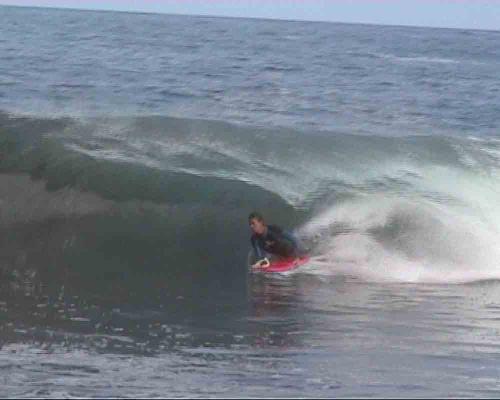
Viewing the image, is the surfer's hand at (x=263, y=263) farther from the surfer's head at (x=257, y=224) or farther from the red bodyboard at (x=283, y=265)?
the surfer's head at (x=257, y=224)

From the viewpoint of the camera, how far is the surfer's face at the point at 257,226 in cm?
1353

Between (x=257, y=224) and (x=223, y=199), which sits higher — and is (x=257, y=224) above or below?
below

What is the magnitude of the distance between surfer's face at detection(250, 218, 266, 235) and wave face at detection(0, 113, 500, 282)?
707mm

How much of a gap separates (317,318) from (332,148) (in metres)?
7.72

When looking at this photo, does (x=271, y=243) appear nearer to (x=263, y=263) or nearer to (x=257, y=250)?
(x=257, y=250)

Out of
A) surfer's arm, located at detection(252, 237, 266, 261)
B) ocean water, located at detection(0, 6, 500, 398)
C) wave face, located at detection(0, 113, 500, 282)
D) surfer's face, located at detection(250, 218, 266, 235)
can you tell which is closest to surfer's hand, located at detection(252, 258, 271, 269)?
surfer's arm, located at detection(252, 237, 266, 261)

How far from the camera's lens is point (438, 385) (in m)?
8.43

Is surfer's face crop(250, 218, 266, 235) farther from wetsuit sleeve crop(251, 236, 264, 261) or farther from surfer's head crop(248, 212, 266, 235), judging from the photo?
wetsuit sleeve crop(251, 236, 264, 261)

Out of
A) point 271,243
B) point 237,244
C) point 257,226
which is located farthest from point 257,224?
point 237,244

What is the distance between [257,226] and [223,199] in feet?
8.73

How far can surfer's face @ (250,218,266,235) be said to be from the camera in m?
13.5

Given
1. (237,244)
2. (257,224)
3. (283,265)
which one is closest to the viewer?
(257,224)

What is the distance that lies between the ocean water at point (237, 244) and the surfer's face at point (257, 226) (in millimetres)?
582

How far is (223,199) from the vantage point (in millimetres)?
16156
